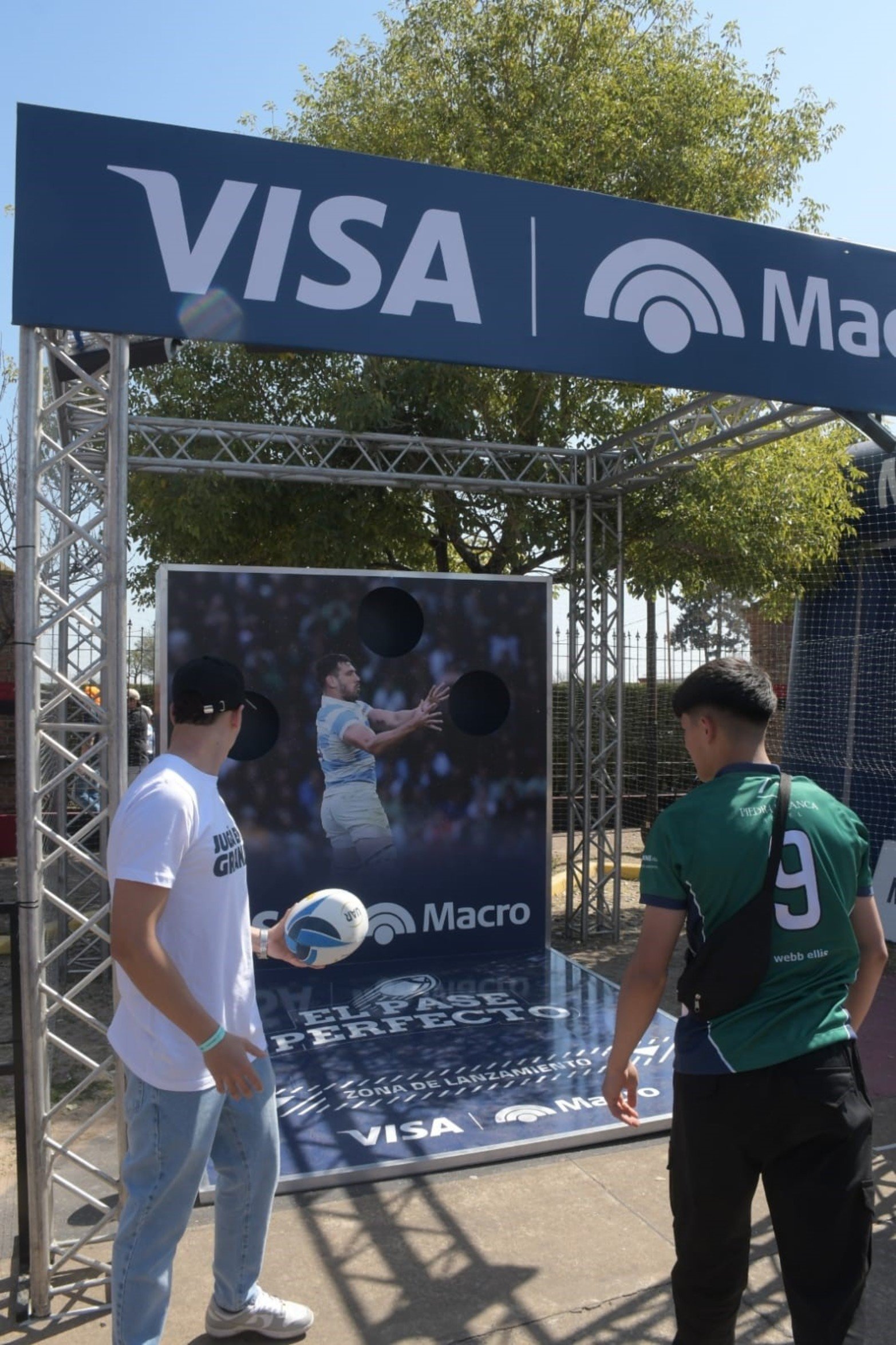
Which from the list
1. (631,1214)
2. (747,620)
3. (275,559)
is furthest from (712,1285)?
(747,620)

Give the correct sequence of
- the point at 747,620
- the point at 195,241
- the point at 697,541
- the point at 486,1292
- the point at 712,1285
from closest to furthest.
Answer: the point at 712,1285 < the point at 486,1292 < the point at 195,241 < the point at 697,541 < the point at 747,620

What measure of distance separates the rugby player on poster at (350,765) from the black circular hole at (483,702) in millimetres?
691

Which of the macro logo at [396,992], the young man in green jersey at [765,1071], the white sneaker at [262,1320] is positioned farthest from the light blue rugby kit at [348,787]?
the young man in green jersey at [765,1071]

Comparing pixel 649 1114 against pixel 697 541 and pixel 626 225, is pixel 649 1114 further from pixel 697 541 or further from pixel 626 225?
pixel 697 541

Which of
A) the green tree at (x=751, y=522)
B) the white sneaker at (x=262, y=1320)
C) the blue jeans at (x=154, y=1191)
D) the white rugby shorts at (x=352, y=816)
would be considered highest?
the green tree at (x=751, y=522)

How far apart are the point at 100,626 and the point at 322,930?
4.19ft

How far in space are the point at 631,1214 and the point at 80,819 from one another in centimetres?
805

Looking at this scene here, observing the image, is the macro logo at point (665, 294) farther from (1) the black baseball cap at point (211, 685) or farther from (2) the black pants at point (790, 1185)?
(2) the black pants at point (790, 1185)

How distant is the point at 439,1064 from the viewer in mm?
5555

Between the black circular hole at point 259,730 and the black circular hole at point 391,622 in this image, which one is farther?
the black circular hole at point 391,622

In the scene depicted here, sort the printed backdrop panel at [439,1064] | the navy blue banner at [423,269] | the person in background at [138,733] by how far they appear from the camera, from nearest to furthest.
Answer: the navy blue banner at [423,269], the printed backdrop panel at [439,1064], the person in background at [138,733]

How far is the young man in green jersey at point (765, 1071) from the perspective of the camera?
2340 millimetres

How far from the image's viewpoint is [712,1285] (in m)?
2.40

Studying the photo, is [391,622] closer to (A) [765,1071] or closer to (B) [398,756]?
(B) [398,756]
